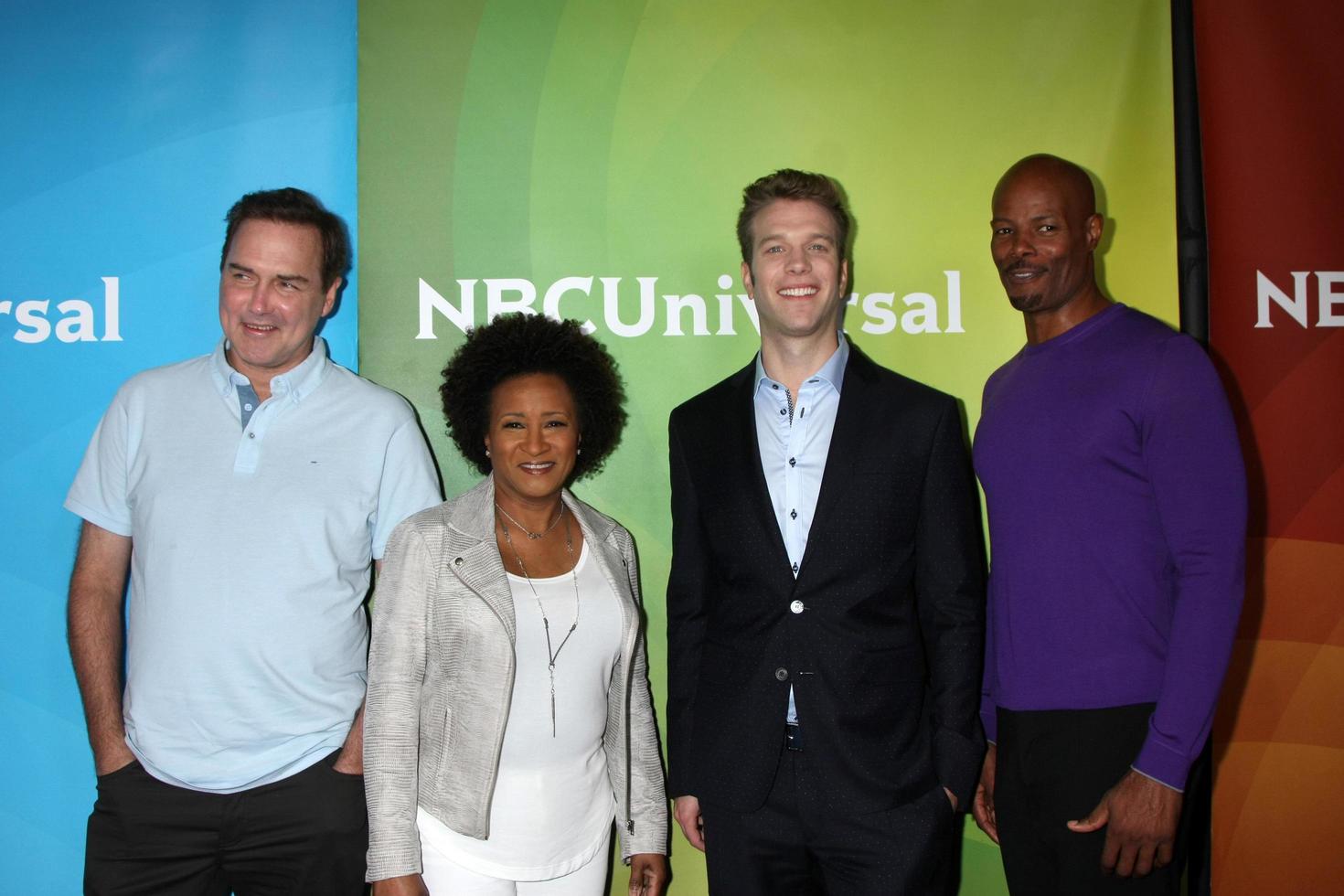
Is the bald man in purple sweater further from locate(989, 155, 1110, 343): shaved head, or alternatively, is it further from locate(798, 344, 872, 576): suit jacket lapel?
locate(798, 344, 872, 576): suit jacket lapel

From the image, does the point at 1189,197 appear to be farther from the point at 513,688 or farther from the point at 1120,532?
the point at 513,688

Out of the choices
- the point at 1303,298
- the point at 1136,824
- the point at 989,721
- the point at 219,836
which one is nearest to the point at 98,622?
the point at 219,836

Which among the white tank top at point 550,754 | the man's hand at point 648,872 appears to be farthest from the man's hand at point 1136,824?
the white tank top at point 550,754

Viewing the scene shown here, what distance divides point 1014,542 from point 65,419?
9.10 ft

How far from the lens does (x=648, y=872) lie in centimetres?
238

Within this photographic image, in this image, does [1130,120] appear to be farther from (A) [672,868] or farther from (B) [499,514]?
(A) [672,868]

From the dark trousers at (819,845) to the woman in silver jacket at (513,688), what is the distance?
0.25 metres

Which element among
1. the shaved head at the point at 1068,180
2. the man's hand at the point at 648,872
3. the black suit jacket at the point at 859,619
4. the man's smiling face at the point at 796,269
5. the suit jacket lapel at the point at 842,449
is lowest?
the man's hand at the point at 648,872

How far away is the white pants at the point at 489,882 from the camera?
2.14 meters

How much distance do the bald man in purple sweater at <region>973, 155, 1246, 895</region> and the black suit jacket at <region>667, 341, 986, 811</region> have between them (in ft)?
0.58

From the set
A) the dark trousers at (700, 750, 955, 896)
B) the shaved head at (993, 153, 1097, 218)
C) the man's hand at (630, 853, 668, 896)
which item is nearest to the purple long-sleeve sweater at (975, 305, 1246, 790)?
the shaved head at (993, 153, 1097, 218)

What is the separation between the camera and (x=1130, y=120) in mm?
3020

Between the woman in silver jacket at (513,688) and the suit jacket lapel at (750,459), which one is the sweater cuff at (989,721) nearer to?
the suit jacket lapel at (750,459)

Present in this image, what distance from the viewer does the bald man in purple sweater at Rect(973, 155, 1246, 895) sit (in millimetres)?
2119
